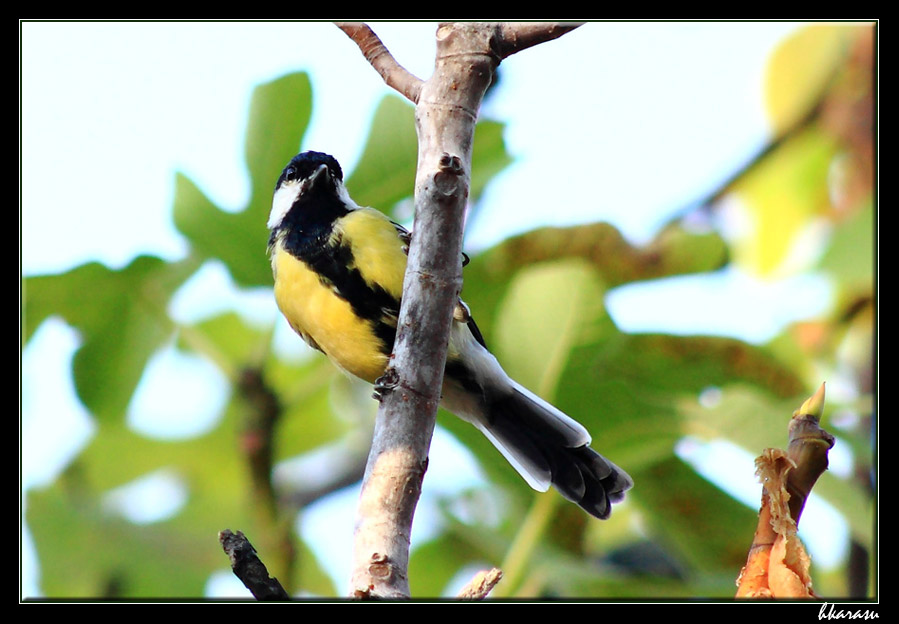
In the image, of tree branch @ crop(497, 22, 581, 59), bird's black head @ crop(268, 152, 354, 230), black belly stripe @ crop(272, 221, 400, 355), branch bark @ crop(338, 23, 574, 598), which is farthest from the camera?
bird's black head @ crop(268, 152, 354, 230)

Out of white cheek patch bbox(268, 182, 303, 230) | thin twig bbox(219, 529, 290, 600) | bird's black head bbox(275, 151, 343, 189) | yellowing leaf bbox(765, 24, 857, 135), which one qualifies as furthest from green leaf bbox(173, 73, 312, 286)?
yellowing leaf bbox(765, 24, 857, 135)

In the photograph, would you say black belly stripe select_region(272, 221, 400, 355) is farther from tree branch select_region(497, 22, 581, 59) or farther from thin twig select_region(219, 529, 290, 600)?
thin twig select_region(219, 529, 290, 600)

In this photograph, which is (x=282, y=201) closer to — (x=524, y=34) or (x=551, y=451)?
(x=551, y=451)

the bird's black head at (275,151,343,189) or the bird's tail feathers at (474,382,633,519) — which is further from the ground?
the bird's black head at (275,151,343,189)

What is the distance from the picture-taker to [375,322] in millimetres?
2666

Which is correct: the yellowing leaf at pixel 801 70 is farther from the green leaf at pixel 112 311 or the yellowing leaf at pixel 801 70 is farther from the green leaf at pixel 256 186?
the green leaf at pixel 112 311

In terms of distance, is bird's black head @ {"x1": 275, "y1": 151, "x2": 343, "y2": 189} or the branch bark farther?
bird's black head @ {"x1": 275, "y1": 151, "x2": 343, "y2": 189}

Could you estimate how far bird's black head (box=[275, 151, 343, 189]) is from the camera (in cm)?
315

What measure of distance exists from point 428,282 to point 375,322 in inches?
40.2

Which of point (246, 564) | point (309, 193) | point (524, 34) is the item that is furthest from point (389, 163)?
point (246, 564)

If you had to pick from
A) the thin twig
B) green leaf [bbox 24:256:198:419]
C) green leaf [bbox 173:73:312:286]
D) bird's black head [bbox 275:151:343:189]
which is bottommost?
the thin twig

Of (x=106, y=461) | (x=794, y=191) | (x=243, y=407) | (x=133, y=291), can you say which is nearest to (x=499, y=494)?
(x=243, y=407)

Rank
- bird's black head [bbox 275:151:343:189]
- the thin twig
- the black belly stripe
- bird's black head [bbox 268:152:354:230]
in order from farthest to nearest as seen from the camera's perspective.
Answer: bird's black head [bbox 275:151:343:189], bird's black head [bbox 268:152:354:230], the black belly stripe, the thin twig
